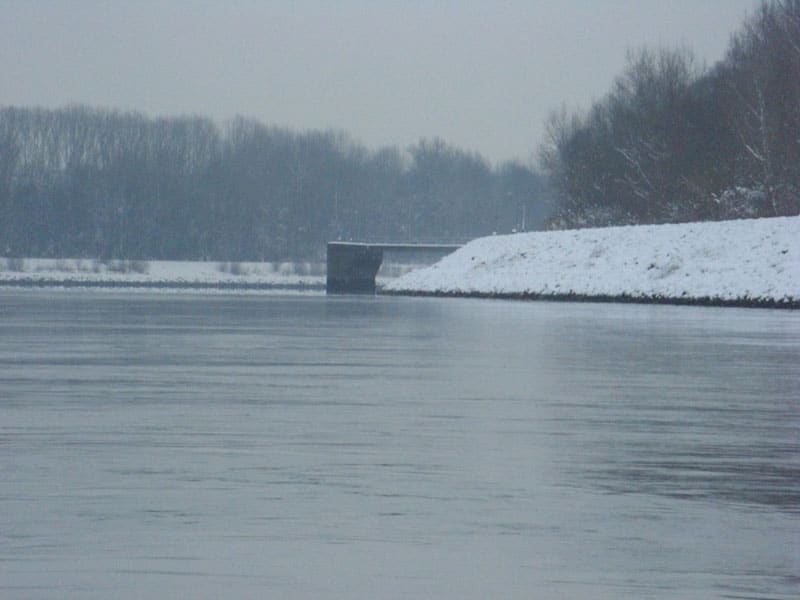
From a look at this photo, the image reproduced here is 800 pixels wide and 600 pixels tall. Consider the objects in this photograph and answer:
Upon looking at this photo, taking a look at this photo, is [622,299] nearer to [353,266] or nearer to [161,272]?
[353,266]

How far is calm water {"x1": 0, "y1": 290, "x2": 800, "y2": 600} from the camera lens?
18.4 feet

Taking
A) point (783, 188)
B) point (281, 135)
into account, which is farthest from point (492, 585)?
point (281, 135)

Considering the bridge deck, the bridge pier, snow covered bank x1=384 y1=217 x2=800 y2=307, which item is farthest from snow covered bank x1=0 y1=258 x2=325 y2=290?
snow covered bank x1=384 y1=217 x2=800 y2=307

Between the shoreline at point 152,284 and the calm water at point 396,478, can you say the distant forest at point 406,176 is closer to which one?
the shoreline at point 152,284

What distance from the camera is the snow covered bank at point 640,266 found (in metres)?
51.0

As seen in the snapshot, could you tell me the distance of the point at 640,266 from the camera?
59.1 meters

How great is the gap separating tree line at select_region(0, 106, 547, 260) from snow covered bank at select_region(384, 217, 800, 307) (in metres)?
45.2

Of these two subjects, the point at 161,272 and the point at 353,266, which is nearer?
the point at 353,266

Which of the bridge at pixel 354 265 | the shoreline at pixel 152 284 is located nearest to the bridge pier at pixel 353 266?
the bridge at pixel 354 265

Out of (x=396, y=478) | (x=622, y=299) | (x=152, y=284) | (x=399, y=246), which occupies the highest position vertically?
(x=399, y=246)

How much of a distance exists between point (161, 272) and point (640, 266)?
63.1 m

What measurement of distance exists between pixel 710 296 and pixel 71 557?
152 feet

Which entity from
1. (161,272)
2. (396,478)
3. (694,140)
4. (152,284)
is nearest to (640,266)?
(694,140)

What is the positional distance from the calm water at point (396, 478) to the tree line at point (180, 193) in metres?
102
